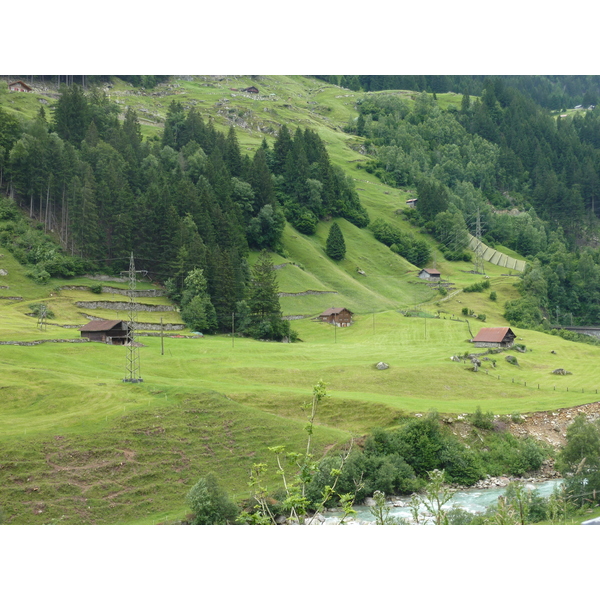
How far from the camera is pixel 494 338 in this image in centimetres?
7712

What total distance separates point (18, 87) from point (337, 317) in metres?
99.0

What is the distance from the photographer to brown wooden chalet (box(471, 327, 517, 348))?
76.6 metres

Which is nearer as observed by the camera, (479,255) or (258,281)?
(258,281)

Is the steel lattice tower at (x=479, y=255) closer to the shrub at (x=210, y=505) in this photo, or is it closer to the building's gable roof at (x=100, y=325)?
the building's gable roof at (x=100, y=325)

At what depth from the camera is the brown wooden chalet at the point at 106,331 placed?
220 feet

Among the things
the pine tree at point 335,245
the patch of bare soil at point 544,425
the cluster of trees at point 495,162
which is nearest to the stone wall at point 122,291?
the pine tree at point 335,245

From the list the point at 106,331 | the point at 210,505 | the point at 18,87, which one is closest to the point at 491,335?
the point at 106,331

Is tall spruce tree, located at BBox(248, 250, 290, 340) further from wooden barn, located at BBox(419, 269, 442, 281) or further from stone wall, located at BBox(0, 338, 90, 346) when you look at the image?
wooden barn, located at BBox(419, 269, 442, 281)

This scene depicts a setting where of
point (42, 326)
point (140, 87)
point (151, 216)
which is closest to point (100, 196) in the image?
point (151, 216)

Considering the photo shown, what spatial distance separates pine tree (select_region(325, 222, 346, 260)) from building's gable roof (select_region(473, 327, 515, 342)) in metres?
44.1

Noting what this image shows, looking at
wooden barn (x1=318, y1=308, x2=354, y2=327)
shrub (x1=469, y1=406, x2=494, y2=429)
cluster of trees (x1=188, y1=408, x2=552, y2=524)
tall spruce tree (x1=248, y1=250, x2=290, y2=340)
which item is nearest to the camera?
cluster of trees (x1=188, y1=408, x2=552, y2=524)

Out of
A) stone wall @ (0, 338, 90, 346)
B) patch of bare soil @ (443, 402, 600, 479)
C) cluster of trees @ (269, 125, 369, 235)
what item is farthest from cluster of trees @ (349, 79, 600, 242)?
stone wall @ (0, 338, 90, 346)

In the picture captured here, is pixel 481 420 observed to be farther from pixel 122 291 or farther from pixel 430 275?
pixel 430 275

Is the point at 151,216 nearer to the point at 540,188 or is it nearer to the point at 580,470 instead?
the point at 580,470
